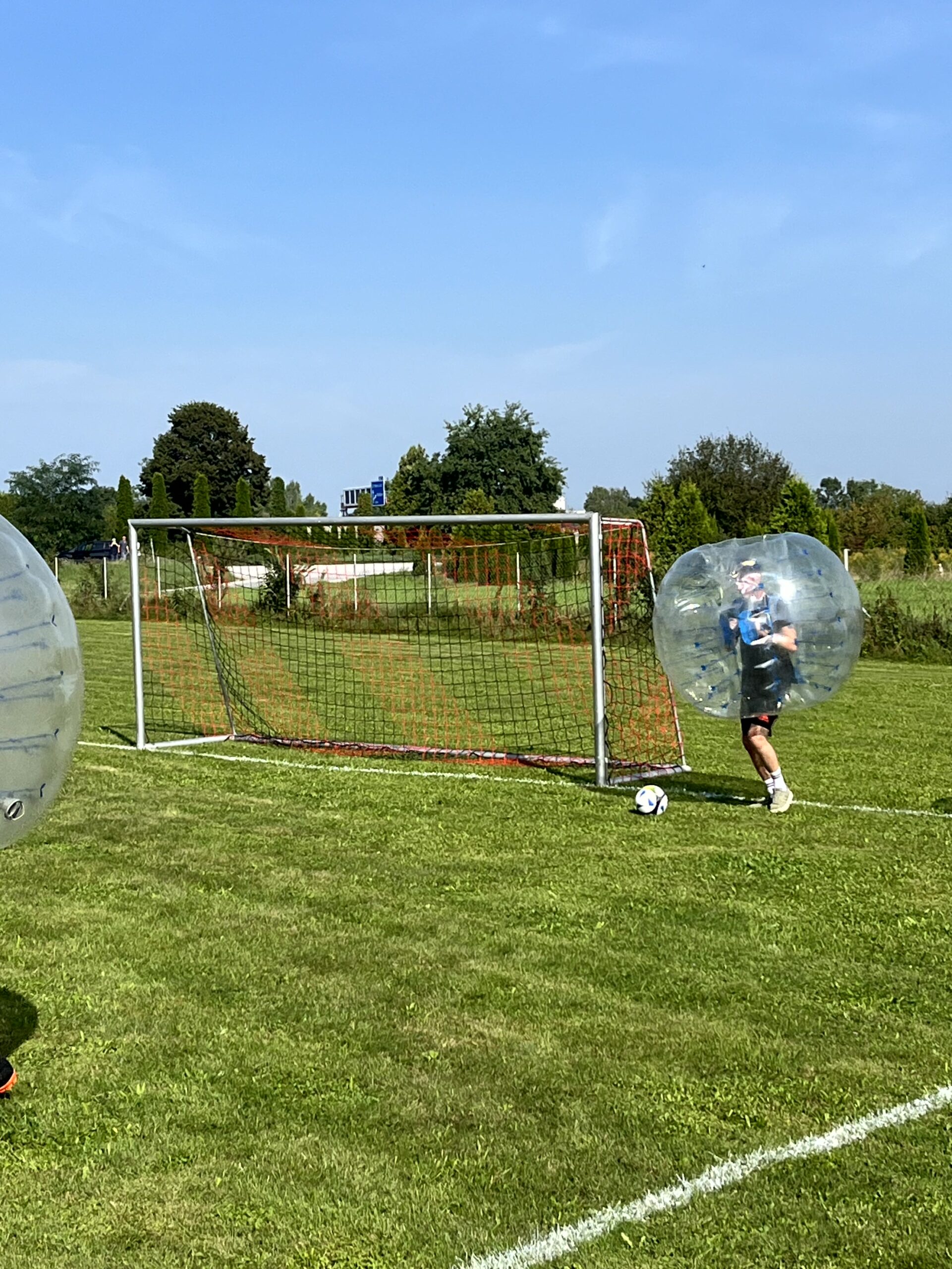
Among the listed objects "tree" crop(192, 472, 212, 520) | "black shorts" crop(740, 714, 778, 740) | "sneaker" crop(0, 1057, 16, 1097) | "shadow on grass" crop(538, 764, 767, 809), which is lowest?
"shadow on grass" crop(538, 764, 767, 809)

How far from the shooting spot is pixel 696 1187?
13.0 ft

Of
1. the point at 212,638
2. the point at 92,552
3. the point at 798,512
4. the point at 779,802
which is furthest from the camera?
the point at 92,552

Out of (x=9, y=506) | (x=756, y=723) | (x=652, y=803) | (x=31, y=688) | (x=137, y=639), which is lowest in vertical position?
(x=652, y=803)

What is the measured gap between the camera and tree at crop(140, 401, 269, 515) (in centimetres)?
9175

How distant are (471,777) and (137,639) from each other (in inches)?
166

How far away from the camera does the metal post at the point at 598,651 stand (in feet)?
36.7

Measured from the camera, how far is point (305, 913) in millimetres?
7129

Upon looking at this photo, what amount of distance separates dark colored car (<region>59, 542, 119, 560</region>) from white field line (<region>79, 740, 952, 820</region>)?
123ft

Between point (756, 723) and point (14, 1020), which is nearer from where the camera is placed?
point (14, 1020)

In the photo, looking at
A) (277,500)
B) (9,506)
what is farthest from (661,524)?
(277,500)

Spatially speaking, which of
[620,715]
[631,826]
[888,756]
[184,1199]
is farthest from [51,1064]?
[888,756]

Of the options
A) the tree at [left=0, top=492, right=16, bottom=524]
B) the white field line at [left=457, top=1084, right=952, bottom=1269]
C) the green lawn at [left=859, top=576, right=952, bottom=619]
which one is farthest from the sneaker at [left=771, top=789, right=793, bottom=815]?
the tree at [left=0, top=492, right=16, bottom=524]

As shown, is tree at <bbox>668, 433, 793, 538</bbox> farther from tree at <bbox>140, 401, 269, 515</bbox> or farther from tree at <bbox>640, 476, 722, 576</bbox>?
tree at <bbox>140, 401, 269, 515</bbox>

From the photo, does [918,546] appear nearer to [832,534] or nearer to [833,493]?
[832,534]
